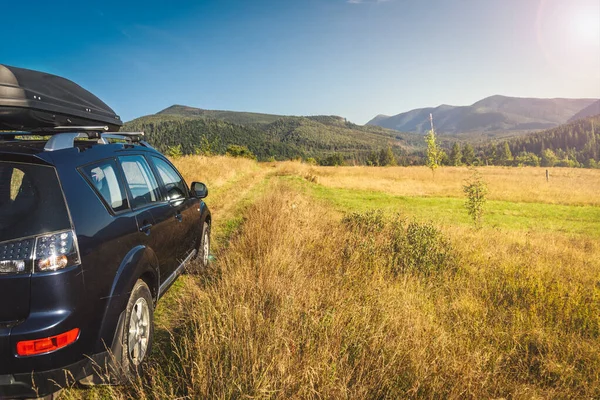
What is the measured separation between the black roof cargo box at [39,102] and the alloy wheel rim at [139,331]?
5.56 ft

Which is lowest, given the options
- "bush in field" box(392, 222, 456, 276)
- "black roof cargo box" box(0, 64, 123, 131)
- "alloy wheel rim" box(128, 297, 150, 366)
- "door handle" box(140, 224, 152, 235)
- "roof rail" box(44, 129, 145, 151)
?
"bush in field" box(392, 222, 456, 276)

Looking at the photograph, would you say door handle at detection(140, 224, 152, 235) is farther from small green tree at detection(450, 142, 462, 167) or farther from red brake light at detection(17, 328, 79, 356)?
small green tree at detection(450, 142, 462, 167)

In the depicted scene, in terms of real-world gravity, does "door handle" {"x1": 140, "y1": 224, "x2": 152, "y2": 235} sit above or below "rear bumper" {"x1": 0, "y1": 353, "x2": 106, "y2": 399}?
above

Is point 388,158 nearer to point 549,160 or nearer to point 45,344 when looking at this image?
point 549,160

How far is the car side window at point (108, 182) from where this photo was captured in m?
2.26

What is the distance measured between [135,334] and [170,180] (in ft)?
7.22

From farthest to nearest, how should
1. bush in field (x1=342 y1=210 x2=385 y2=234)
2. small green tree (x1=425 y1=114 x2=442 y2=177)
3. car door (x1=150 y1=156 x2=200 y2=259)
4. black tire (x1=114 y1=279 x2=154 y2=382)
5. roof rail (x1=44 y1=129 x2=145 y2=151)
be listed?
small green tree (x1=425 y1=114 x2=442 y2=177) < bush in field (x1=342 y1=210 x2=385 y2=234) < car door (x1=150 y1=156 x2=200 y2=259) < black tire (x1=114 y1=279 x2=154 y2=382) < roof rail (x1=44 y1=129 x2=145 y2=151)

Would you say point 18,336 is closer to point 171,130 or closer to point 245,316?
point 245,316

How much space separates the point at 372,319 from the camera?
3031mm

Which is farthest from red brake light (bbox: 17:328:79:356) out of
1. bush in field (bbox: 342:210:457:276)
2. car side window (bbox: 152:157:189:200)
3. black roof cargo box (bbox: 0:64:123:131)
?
bush in field (bbox: 342:210:457:276)

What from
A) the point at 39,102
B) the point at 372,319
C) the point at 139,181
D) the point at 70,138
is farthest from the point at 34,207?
the point at 372,319

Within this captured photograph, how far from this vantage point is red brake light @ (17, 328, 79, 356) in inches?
65.4

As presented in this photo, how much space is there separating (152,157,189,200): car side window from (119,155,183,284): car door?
299mm

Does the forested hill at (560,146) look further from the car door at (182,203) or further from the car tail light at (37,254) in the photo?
the car tail light at (37,254)
